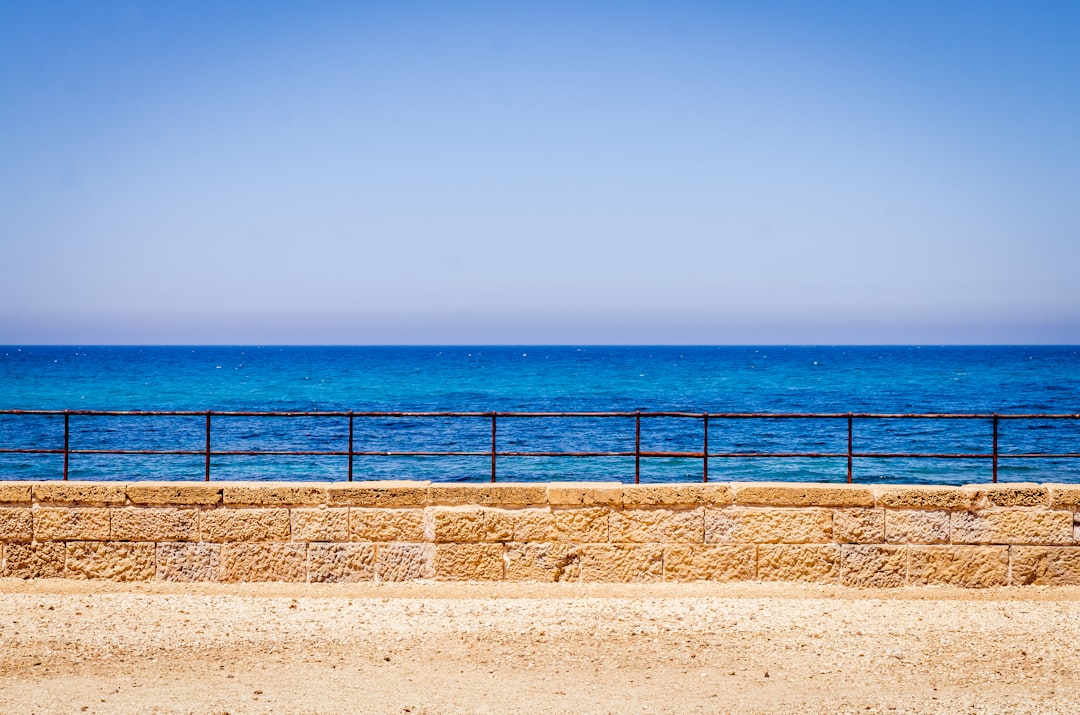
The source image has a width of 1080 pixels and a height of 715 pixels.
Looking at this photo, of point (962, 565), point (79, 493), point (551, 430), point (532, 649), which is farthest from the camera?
point (551, 430)

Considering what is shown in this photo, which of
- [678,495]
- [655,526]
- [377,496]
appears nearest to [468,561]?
[377,496]

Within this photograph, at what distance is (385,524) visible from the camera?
761 centimetres

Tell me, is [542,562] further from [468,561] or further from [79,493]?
[79,493]

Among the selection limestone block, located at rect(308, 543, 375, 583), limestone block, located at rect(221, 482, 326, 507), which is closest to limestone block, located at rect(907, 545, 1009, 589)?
limestone block, located at rect(308, 543, 375, 583)

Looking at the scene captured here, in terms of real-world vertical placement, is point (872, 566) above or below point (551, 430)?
above

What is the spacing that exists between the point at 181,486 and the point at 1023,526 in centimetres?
725

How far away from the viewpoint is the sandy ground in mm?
4984

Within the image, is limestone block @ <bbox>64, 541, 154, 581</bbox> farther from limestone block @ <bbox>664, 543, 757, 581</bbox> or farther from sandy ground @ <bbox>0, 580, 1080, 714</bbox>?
limestone block @ <bbox>664, 543, 757, 581</bbox>

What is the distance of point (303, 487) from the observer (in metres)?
7.62

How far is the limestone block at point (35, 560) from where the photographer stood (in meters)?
7.65

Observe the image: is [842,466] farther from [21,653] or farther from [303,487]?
[21,653]

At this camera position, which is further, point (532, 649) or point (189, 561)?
point (189, 561)

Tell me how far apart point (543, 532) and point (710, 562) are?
4.80 ft

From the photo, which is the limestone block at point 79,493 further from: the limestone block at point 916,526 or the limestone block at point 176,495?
the limestone block at point 916,526
